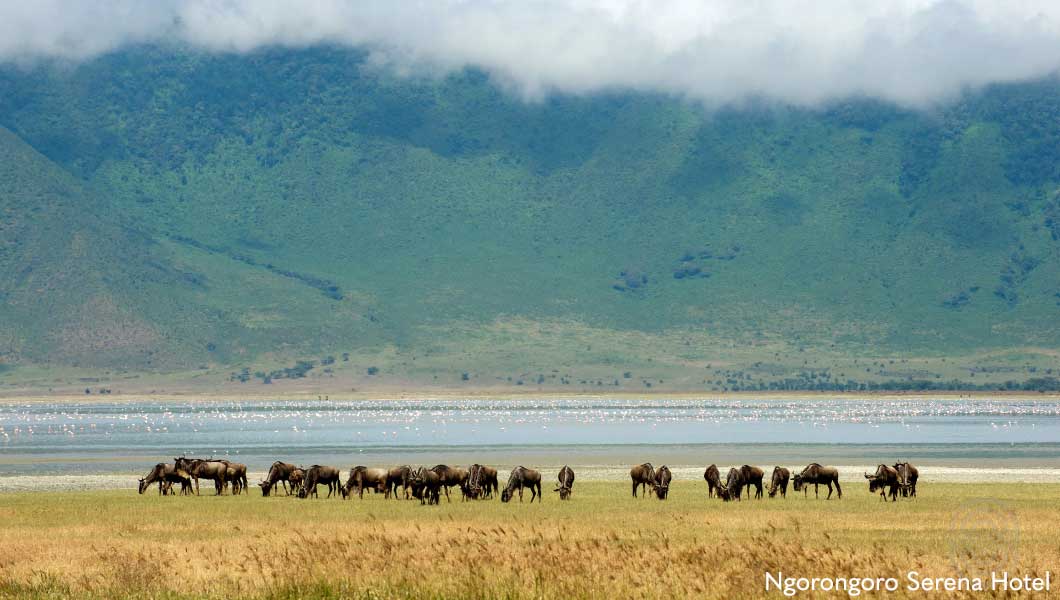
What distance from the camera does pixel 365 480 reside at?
50156mm

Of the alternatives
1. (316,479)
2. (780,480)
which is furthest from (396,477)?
A: (780,480)

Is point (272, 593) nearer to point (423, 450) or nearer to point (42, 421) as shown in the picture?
point (423, 450)

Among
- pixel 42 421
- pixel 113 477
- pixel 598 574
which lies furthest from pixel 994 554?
pixel 42 421

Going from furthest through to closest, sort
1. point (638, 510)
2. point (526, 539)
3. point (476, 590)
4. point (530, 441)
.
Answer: point (530, 441)
point (638, 510)
point (526, 539)
point (476, 590)

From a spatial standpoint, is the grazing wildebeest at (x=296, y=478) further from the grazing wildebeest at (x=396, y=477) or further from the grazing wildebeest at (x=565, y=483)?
the grazing wildebeest at (x=565, y=483)

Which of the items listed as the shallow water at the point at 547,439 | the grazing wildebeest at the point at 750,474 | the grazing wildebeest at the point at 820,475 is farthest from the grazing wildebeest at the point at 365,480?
the shallow water at the point at 547,439

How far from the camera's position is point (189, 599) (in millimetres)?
24000

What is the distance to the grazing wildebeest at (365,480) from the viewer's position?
163 feet

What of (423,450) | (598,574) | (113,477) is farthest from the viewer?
(423,450)

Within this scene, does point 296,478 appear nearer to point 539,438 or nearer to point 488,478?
point 488,478

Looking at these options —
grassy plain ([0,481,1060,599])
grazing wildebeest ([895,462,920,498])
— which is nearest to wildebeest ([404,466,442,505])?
grassy plain ([0,481,1060,599])

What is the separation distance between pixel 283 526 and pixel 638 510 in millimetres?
9810

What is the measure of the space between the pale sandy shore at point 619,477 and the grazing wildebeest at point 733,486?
8571 mm

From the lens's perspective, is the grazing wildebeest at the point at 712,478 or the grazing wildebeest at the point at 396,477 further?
the grazing wildebeest at the point at 396,477
